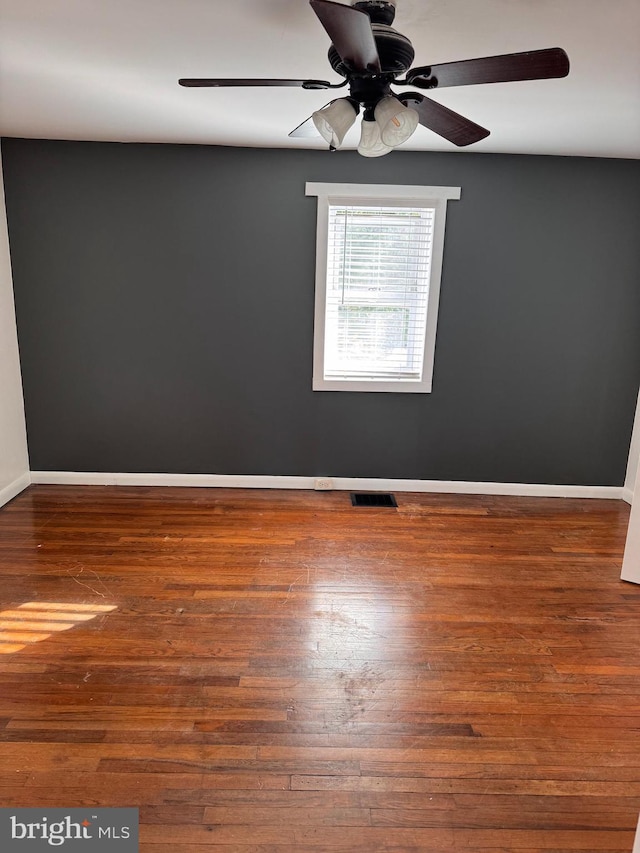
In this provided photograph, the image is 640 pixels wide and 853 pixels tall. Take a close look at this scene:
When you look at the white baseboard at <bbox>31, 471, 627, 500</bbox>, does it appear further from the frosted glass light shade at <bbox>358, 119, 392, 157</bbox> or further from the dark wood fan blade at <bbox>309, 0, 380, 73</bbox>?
the dark wood fan blade at <bbox>309, 0, 380, 73</bbox>

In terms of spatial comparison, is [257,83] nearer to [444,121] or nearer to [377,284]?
[444,121]

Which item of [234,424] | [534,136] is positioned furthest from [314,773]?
[534,136]

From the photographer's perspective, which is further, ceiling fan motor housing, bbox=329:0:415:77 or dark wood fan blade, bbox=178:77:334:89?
dark wood fan blade, bbox=178:77:334:89

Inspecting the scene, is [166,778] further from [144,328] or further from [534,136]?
[534,136]

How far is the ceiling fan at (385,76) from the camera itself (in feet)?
4.99

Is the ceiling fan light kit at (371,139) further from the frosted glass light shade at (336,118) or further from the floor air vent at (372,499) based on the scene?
the floor air vent at (372,499)

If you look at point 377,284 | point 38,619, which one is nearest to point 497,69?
point 377,284

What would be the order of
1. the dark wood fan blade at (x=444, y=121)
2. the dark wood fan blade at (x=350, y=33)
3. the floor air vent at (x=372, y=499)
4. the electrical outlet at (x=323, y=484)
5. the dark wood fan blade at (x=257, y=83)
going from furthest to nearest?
the electrical outlet at (x=323, y=484), the floor air vent at (x=372, y=499), the dark wood fan blade at (x=444, y=121), the dark wood fan blade at (x=257, y=83), the dark wood fan blade at (x=350, y=33)

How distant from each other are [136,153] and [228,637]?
3.26m

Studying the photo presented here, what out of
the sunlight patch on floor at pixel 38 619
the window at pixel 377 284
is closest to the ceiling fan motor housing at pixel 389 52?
the window at pixel 377 284

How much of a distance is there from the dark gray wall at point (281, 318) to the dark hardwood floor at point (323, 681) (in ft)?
2.35

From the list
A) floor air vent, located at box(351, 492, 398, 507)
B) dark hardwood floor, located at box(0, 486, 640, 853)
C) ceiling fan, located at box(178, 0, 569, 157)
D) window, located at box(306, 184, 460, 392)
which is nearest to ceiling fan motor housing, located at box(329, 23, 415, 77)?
ceiling fan, located at box(178, 0, 569, 157)

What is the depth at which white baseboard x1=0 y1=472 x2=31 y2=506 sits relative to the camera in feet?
12.7

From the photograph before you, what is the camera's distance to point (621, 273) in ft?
13.1
